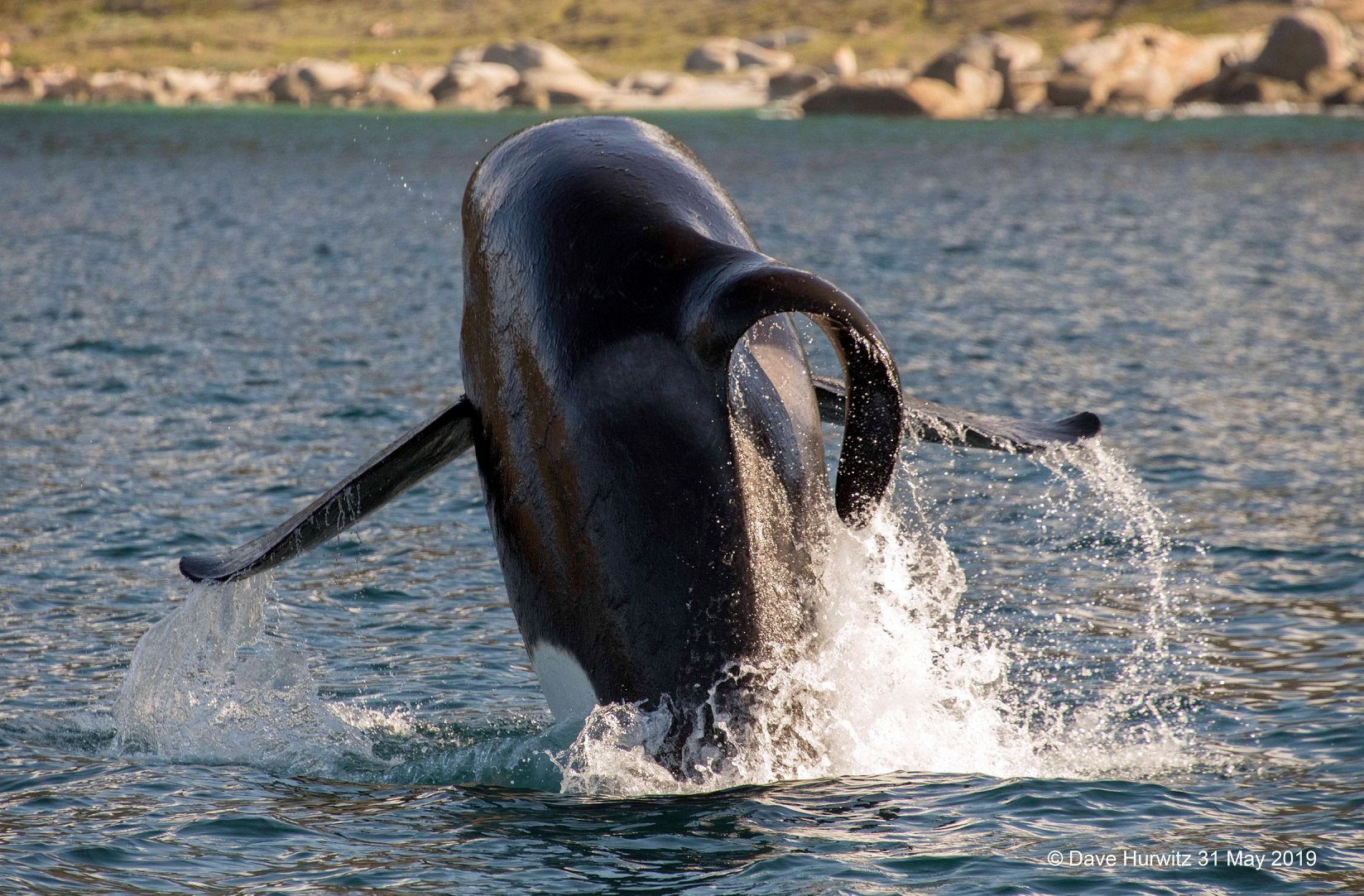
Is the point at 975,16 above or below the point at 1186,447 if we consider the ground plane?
above

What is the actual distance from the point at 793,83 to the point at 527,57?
92.9 ft

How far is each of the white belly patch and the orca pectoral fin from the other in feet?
4.10

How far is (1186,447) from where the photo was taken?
20.5 m

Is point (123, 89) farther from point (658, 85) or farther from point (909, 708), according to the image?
point (909, 708)

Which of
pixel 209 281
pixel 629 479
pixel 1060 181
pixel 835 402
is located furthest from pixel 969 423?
pixel 1060 181

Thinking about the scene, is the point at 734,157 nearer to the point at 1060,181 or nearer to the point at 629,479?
the point at 1060,181

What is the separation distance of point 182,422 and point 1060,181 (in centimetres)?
5161

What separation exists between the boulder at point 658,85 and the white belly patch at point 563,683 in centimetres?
15021

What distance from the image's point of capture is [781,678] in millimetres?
8422

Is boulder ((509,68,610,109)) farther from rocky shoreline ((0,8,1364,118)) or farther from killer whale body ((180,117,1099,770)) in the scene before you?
killer whale body ((180,117,1099,770))

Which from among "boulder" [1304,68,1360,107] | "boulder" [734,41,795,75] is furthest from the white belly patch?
"boulder" [734,41,795,75]

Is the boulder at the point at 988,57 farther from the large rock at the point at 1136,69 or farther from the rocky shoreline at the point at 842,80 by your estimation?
the large rock at the point at 1136,69

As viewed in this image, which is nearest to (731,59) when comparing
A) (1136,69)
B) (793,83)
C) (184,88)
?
(793,83)

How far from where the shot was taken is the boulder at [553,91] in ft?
495
